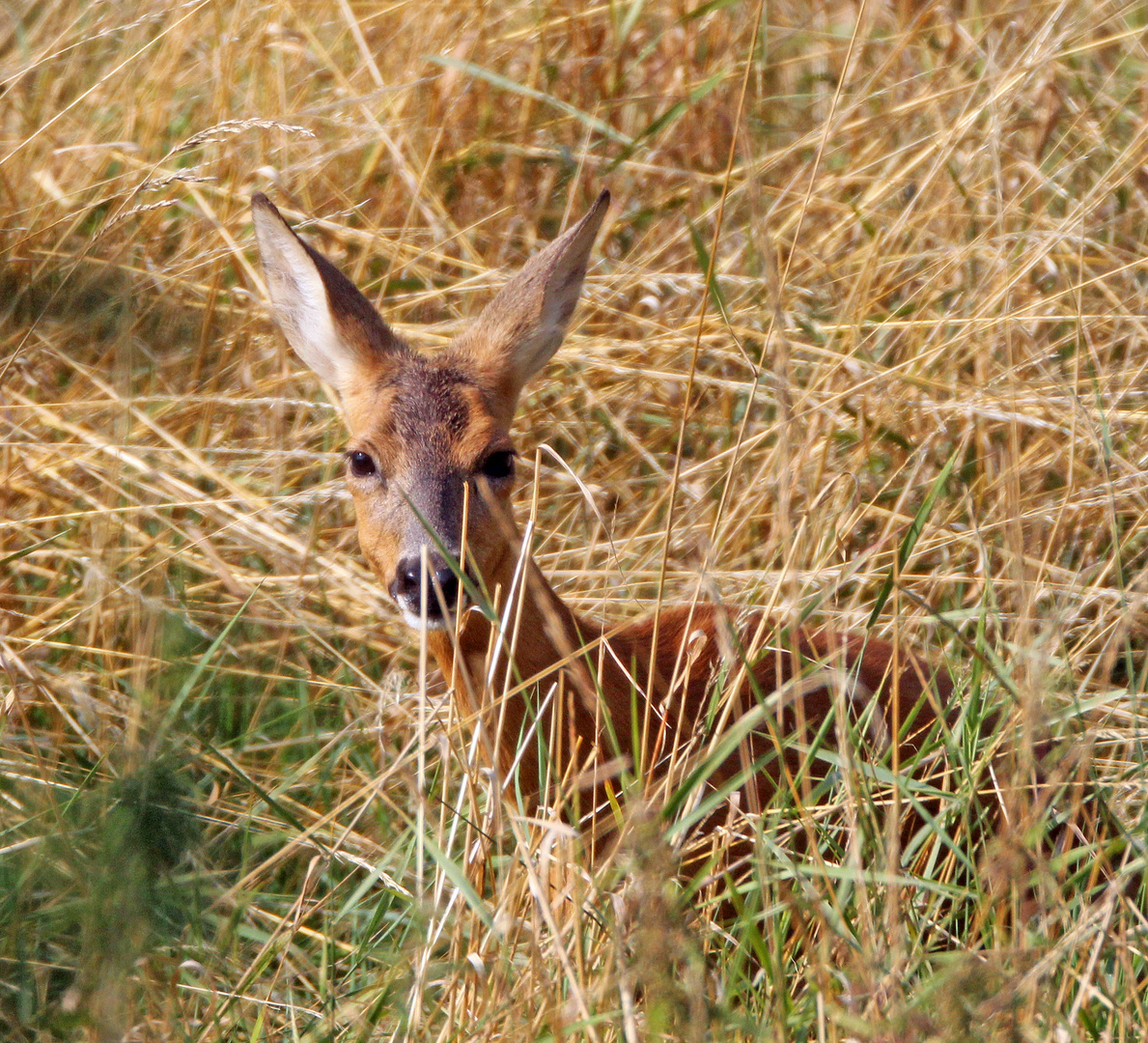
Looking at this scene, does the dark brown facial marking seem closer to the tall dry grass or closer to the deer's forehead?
the deer's forehead

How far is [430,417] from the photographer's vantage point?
375 centimetres

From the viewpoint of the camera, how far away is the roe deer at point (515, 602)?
10.0 feet

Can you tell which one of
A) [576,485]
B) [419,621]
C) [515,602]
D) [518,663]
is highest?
[419,621]

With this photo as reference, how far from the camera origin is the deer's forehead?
12.0 feet

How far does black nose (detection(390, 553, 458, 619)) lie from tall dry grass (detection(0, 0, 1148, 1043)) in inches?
10.1

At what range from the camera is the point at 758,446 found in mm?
4684

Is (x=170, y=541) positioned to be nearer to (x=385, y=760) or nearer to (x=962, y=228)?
(x=385, y=760)

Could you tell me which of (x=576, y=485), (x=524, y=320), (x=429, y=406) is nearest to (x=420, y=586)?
(x=429, y=406)

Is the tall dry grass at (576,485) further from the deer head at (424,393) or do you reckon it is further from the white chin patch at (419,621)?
the deer head at (424,393)

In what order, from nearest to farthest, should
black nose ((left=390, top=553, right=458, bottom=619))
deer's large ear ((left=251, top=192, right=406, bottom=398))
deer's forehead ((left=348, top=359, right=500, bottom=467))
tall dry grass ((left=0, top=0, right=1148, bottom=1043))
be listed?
tall dry grass ((left=0, top=0, right=1148, bottom=1043)) < black nose ((left=390, top=553, right=458, bottom=619)) < deer's forehead ((left=348, top=359, right=500, bottom=467)) < deer's large ear ((left=251, top=192, right=406, bottom=398))

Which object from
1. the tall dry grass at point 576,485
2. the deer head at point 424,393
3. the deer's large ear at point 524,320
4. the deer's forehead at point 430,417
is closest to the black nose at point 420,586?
the deer head at point 424,393

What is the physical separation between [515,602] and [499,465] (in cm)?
44

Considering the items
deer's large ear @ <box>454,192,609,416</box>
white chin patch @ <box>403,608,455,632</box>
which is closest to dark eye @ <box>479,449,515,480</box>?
deer's large ear @ <box>454,192,609,416</box>

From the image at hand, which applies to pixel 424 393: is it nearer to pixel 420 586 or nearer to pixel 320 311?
pixel 320 311
